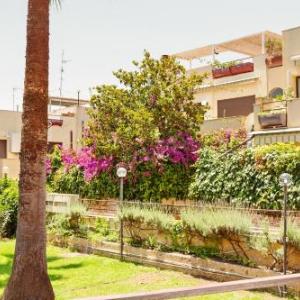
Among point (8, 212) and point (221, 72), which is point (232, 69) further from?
point (8, 212)

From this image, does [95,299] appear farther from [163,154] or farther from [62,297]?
[163,154]

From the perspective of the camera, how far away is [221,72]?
29.0 m

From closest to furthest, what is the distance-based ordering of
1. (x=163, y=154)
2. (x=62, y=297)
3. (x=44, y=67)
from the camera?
(x=44, y=67)
(x=62, y=297)
(x=163, y=154)

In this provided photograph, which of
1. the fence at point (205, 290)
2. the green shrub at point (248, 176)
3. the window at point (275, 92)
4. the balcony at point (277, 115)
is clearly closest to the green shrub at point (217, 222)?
the green shrub at point (248, 176)

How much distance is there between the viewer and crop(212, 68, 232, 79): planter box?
28544 millimetres

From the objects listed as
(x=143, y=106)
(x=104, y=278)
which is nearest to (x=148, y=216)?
(x=104, y=278)

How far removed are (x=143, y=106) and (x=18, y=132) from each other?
23.5m

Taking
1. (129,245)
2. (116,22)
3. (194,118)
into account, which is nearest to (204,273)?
(129,245)

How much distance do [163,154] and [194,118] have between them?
234 centimetres

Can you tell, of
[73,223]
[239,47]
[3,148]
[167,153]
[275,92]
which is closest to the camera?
[73,223]

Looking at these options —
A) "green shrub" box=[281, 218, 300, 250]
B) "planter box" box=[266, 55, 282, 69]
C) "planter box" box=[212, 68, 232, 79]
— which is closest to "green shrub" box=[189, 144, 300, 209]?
"green shrub" box=[281, 218, 300, 250]

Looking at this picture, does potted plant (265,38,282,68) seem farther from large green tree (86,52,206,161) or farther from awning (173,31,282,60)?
large green tree (86,52,206,161)

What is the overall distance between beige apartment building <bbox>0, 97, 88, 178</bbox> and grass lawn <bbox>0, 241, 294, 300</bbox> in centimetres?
2415

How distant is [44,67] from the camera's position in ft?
31.0
